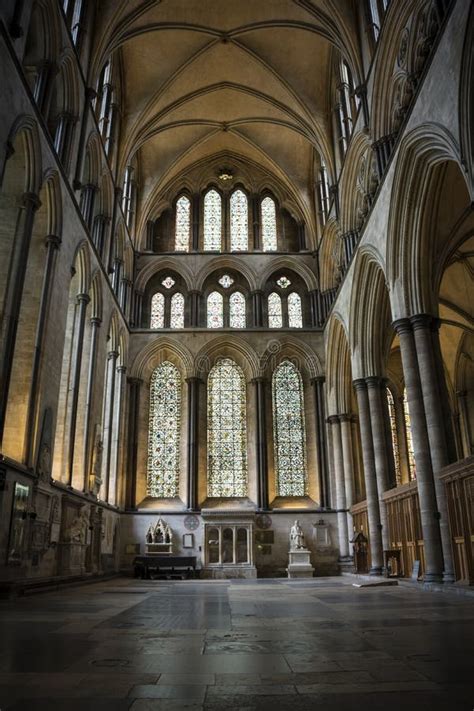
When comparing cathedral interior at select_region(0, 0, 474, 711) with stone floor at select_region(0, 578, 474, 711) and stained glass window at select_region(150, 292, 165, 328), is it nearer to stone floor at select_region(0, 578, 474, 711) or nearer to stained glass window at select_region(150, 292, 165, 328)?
stone floor at select_region(0, 578, 474, 711)

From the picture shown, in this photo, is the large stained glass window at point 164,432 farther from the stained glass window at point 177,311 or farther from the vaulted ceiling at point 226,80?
the vaulted ceiling at point 226,80

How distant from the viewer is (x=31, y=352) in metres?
13.9

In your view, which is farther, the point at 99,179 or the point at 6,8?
the point at 99,179

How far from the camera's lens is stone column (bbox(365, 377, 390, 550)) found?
17578 millimetres

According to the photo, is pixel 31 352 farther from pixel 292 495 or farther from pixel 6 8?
pixel 292 495

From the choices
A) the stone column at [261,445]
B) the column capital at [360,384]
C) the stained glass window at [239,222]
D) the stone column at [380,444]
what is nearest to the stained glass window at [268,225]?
A: the stained glass window at [239,222]

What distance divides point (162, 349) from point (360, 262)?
1075cm

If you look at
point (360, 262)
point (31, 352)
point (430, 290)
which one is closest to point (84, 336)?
point (31, 352)

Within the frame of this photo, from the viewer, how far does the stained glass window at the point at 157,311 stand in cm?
2689

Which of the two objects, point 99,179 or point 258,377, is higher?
point 99,179

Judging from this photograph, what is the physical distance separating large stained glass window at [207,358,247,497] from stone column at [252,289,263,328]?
2.12m

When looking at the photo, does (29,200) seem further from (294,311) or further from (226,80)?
(294,311)

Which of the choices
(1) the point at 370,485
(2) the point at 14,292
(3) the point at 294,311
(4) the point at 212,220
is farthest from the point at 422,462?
(4) the point at 212,220

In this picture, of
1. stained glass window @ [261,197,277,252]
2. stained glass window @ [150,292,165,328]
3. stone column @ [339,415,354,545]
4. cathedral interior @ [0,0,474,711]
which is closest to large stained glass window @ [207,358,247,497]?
cathedral interior @ [0,0,474,711]
